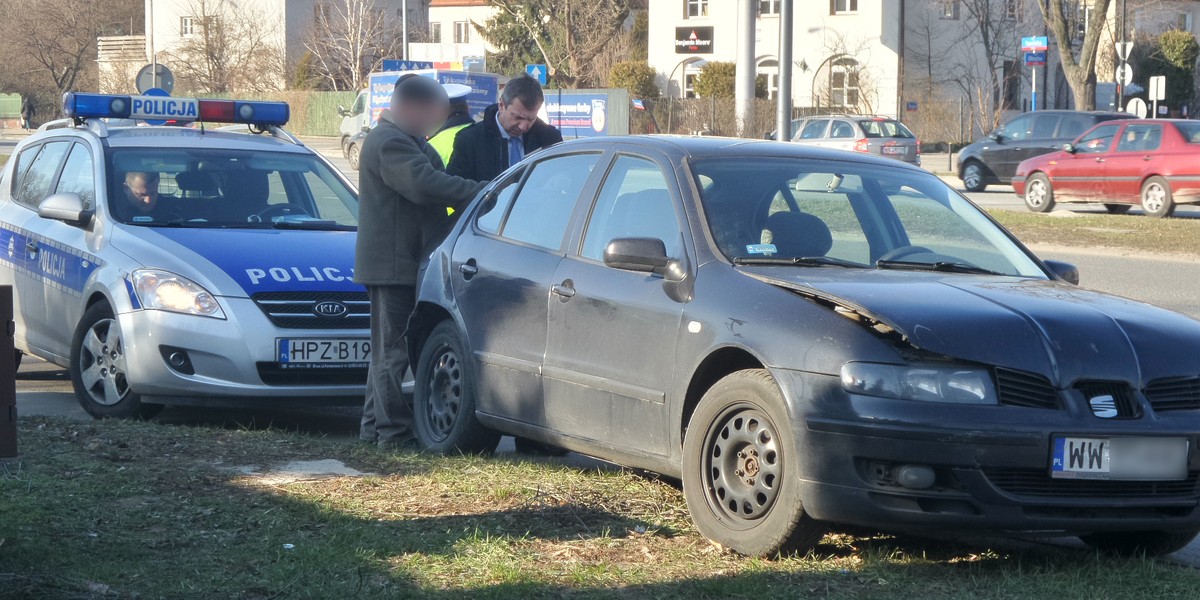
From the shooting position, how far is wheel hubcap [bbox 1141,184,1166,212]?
72.5 feet

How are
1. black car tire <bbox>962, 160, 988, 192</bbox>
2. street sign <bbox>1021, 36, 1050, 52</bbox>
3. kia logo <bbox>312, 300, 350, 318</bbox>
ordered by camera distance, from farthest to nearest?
1. street sign <bbox>1021, 36, 1050, 52</bbox>
2. black car tire <bbox>962, 160, 988, 192</bbox>
3. kia logo <bbox>312, 300, 350, 318</bbox>

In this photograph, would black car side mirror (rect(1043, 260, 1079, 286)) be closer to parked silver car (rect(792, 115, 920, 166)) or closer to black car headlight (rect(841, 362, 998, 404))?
black car headlight (rect(841, 362, 998, 404))

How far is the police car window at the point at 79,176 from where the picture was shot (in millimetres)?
8555

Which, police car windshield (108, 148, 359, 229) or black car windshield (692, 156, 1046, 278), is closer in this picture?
black car windshield (692, 156, 1046, 278)

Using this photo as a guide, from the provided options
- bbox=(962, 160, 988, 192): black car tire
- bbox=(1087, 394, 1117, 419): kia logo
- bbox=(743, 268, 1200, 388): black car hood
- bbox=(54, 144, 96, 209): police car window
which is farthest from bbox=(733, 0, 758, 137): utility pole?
bbox=(1087, 394, 1117, 419): kia logo

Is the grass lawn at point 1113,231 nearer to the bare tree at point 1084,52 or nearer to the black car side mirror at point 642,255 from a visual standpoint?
the black car side mirror at point 642,255

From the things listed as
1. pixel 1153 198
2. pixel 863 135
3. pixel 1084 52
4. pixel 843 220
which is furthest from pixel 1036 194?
pixel 843 220

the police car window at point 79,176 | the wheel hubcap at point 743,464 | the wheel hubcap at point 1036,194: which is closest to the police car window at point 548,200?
the wheel hubcap at point 743,464

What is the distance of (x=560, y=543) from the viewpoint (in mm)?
4930

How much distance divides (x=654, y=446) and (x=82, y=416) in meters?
4.14

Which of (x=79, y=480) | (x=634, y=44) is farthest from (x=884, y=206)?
(x=634, y=44)

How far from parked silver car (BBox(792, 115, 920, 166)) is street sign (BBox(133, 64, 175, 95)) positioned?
16619 mm

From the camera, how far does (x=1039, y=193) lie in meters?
24.5

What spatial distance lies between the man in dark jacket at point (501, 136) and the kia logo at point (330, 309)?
3.24ft
